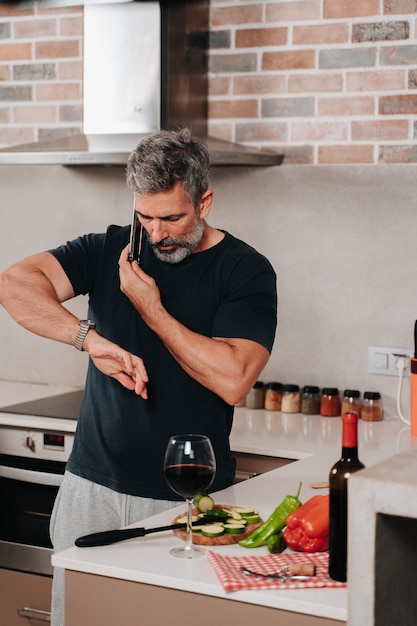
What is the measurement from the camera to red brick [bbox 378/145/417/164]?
10.8 feet

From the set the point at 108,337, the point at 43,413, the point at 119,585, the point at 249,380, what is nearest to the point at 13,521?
the point at 43,413

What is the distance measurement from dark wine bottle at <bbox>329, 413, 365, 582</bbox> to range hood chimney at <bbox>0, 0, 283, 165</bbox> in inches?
69.8

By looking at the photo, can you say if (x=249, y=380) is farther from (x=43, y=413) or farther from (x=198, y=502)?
(x=43, y=413)

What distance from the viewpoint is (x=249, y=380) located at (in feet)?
7.47

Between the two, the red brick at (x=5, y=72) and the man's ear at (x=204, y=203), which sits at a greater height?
the red brick at (x=5, y=72)

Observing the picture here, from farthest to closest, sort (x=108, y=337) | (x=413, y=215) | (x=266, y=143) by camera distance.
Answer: (x=266, y=143)
(x=413, y=215)
(x=108, y=337)

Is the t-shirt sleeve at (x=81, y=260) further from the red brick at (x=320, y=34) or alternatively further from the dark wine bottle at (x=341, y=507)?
the red brick at (x=320, y=34)

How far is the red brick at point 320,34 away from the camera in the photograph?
3373mm

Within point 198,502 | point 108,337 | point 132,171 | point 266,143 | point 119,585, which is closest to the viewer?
point 119,585

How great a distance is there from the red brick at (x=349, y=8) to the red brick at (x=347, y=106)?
11.5 inches

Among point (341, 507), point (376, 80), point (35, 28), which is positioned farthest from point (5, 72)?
point (341, 507)

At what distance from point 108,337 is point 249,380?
1.32ft

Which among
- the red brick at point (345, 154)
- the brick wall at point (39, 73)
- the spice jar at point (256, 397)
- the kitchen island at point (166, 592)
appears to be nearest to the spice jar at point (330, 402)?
the spice jar at point (256, 397)

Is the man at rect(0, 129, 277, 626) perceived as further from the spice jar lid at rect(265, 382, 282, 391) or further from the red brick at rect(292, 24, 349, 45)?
the red brick at rect(292, 24, 349, 45)
